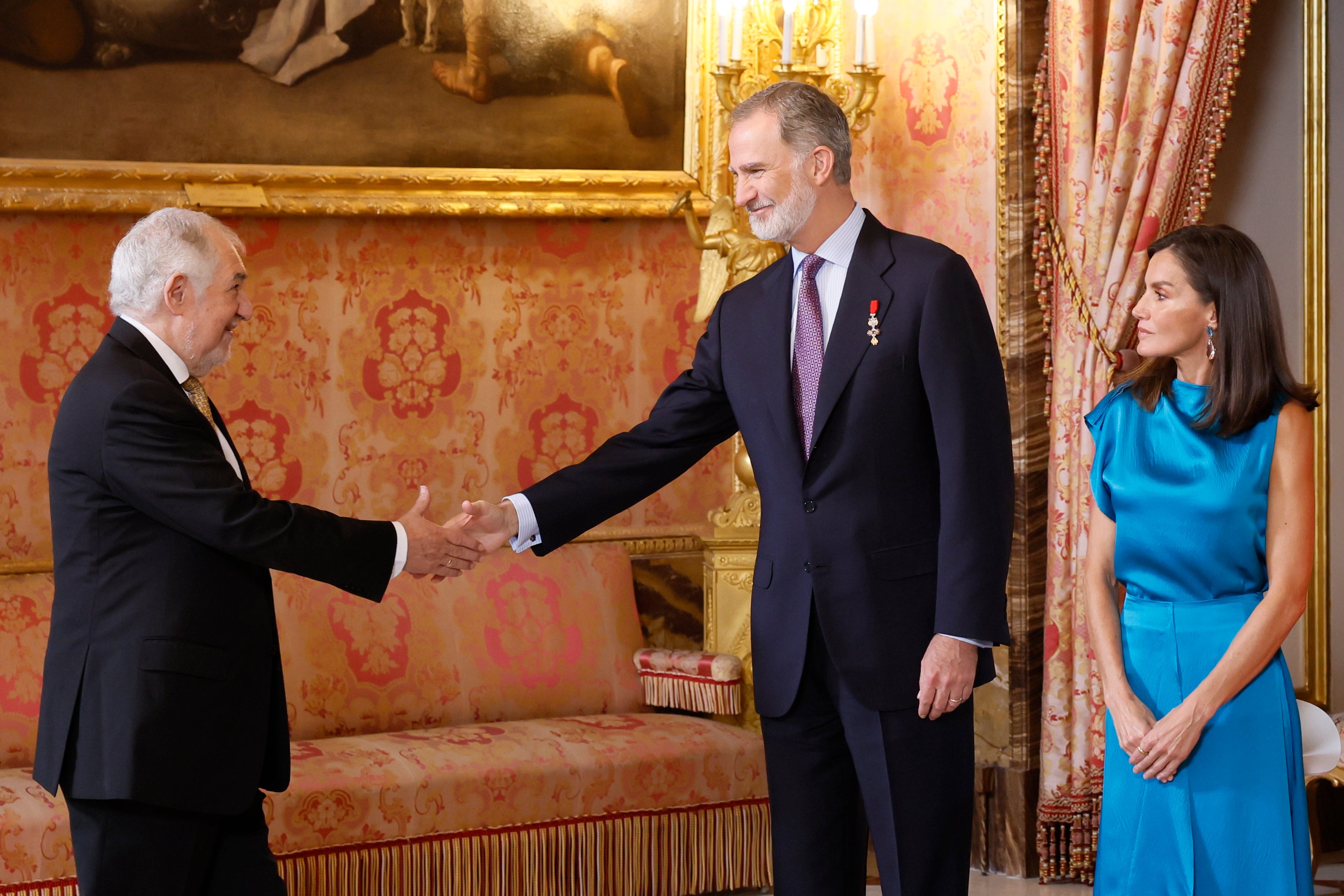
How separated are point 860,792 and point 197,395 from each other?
1504mm

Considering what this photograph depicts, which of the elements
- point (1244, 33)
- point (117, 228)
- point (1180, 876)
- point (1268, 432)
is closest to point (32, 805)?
point (117, 228)

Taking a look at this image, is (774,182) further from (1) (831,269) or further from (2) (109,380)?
(2) (109,380)

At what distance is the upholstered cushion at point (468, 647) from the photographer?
4.18m

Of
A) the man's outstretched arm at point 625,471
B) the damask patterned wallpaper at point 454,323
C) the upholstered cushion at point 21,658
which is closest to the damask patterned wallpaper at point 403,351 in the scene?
the damask patterned wallpaper at point 454,323

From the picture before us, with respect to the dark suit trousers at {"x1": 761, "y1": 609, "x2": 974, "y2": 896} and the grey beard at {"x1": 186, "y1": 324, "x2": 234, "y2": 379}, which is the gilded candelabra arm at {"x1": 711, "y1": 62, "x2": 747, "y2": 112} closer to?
the grey beard at {"x1": 186, "y1": 324, "x2": 234, "y2": 379}

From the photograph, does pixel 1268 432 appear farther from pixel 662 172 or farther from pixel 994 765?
pixel 662 172

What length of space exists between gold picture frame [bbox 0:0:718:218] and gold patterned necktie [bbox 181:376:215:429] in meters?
1.77

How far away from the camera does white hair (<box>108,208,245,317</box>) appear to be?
2.56m

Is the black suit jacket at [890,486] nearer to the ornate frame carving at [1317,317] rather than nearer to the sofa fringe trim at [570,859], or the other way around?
the sofa fringe trim at [570,859]

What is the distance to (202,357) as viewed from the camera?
8.68ft

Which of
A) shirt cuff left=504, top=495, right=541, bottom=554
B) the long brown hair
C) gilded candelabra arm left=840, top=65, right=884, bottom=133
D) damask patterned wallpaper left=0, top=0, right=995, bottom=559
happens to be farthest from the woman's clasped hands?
gilded candelabra arm left=840, top=65, right=884, bottom=133

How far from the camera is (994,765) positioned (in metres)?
4.35

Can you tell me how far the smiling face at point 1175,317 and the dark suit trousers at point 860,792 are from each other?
82cm

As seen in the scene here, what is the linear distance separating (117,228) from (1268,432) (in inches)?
136
